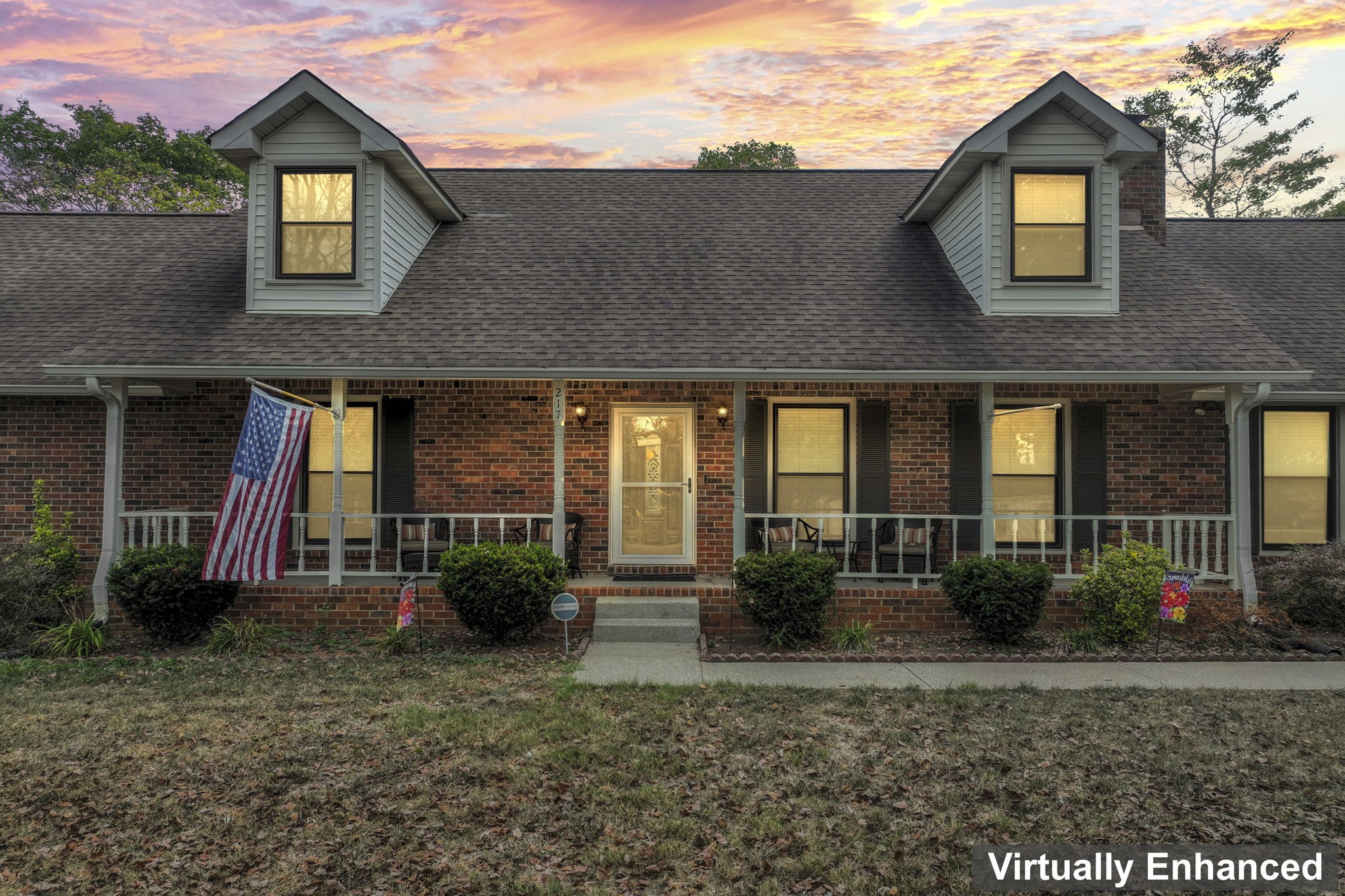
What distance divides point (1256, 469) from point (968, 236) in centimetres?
474

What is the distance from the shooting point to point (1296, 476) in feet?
32.9

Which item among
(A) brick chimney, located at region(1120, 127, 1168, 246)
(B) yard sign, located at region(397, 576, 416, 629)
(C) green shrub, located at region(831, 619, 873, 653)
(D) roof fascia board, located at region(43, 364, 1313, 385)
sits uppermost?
(A) brick chimney, located at region(1120, 127, 1168, 246)

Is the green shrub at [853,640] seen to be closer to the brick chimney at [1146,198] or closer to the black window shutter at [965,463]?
the black window shutter at [965,463]

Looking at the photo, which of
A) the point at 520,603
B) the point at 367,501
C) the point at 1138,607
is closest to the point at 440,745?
the point at 520,603

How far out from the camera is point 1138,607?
25.6ft

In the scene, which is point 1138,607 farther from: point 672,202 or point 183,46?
point 183,46

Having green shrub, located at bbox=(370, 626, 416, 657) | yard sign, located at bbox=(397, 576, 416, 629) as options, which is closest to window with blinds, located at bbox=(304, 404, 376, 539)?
green shrub, located at bbox=(370, 626, 416, 657)

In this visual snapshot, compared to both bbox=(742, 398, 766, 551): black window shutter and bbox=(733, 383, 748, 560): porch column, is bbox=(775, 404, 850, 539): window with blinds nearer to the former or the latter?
bbox=(742, 398, 766, 551): black window shutter

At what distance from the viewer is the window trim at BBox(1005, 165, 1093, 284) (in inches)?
375

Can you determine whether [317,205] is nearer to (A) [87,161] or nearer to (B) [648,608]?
(B) [648,608]

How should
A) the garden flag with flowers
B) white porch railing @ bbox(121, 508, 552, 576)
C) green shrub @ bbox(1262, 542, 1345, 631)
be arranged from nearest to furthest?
the garden flag with flowers < green shrub @ bbox(1262, 542, 1345, 631) < white porch railing @ bbox(121, 508, 552, 576)

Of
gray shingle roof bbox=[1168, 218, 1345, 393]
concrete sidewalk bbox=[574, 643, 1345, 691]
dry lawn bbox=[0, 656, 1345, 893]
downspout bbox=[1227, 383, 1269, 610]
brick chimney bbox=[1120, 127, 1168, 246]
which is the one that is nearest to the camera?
dry lawn bbox=[0, 656, 1345, 893]

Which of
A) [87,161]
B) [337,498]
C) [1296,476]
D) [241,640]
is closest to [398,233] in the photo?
[337,498]

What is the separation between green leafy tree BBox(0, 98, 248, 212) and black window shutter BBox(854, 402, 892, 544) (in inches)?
1052
